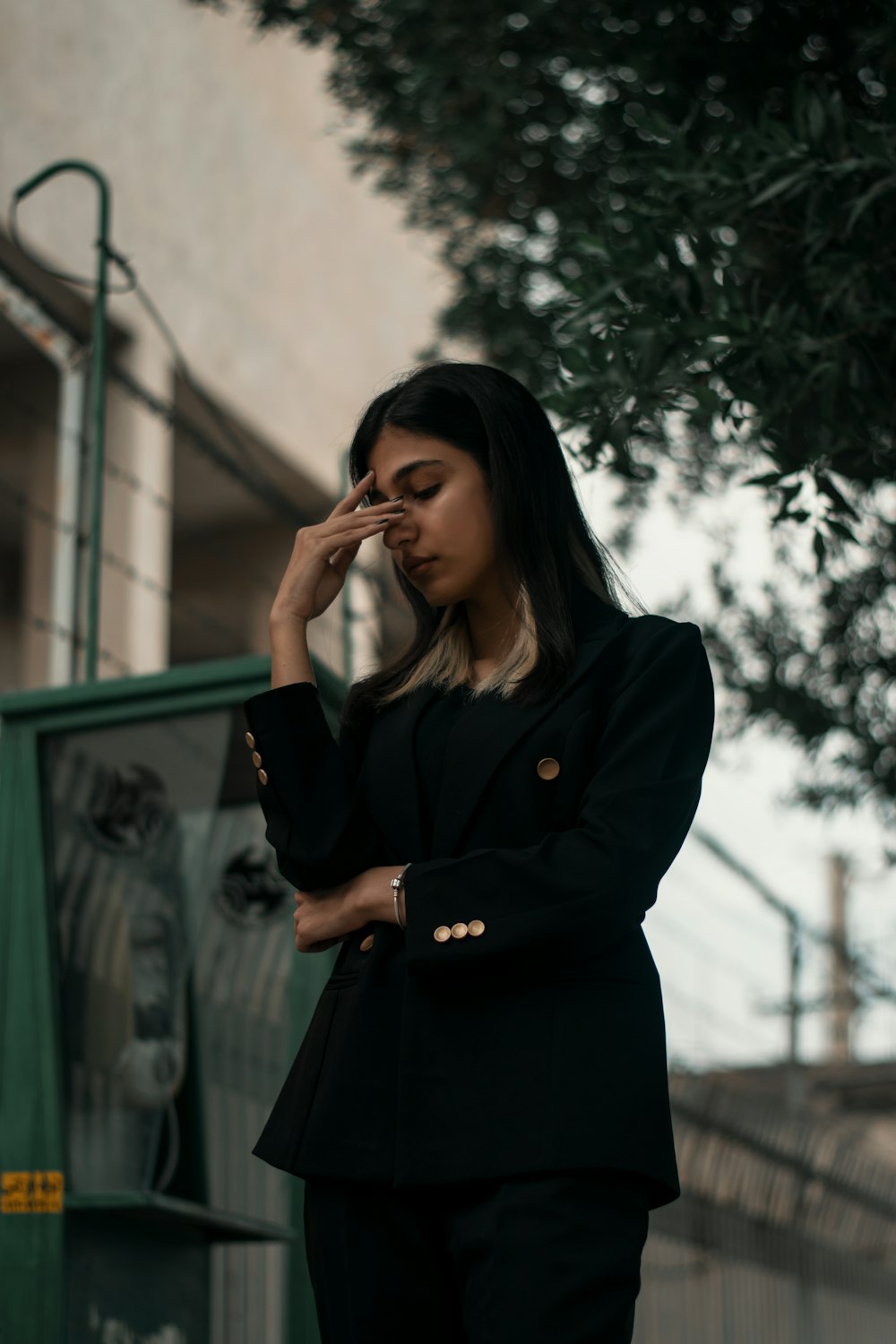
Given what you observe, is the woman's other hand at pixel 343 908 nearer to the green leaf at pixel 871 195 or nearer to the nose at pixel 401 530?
the nose at pixel 401 530

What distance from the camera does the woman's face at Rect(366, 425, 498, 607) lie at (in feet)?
7.94

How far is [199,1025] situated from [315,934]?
183 centimetres

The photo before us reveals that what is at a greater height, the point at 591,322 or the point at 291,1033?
the point at 591,322

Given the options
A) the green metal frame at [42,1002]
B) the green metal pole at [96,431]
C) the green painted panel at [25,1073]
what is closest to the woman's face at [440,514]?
the green metal frame at [42,1002]

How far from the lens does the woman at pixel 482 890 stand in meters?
2.01

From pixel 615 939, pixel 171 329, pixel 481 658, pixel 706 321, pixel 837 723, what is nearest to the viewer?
pixel 615 939

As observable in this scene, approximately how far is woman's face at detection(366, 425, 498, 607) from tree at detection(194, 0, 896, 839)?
133 cm

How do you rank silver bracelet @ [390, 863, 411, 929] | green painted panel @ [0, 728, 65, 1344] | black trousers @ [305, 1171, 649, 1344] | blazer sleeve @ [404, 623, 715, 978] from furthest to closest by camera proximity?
green painted panel @ [0, 728, 65, 1344] → silver bracelet @ [390, 863, 411, 929] → blazer sleeve @ [404, 623, 715, 978] → black trousers @ [305, 1171, 649, 1344]

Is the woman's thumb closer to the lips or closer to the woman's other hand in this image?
the lips

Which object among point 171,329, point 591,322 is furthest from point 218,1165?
point 171,329

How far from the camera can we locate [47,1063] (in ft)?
12.2

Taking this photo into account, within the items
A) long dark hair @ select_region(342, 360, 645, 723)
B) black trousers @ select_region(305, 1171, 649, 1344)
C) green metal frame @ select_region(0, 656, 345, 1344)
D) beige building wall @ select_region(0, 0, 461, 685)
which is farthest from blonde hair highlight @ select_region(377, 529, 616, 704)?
beige building wall @ select_region(0, 0, 461, 685)

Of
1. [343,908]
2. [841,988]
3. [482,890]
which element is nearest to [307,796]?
[343,908]

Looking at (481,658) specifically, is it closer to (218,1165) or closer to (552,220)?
(218,1165)
